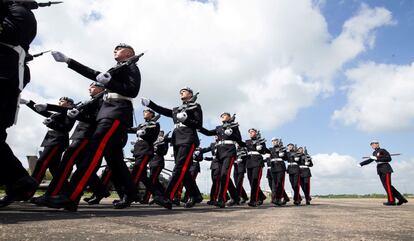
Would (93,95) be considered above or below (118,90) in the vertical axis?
above

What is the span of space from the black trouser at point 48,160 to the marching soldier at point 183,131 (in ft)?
5.73

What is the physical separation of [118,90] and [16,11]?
138 centimetres

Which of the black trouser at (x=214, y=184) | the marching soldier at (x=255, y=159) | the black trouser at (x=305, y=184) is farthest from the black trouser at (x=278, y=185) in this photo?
the black trouser at (x=305, y=184)

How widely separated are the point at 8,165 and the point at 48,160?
2.74 meters

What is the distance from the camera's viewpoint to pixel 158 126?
26.3 ft

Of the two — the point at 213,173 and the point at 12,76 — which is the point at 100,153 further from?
the point at 213,173

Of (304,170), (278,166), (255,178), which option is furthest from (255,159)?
(304,170)

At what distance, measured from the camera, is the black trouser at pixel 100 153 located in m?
4.29

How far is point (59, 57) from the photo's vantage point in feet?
13.9

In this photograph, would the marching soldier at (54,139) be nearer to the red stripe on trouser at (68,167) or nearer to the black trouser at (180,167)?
the red stripe on trouser at (68,167)

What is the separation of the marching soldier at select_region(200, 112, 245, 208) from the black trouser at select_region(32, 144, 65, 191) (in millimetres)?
2839

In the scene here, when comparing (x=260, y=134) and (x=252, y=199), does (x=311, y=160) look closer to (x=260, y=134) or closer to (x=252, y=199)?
(x=260, y=134)

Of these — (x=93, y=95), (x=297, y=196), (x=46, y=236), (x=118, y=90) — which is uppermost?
(x=93, y=95)

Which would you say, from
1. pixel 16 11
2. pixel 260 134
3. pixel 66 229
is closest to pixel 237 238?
pixel 66 229
